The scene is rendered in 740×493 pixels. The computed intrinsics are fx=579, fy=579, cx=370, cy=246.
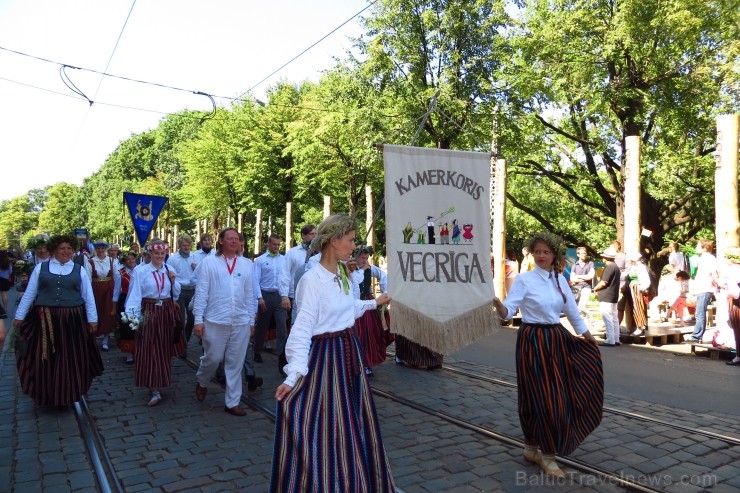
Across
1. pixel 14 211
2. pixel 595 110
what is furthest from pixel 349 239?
pixel 14 211

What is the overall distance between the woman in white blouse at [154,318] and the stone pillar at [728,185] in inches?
398

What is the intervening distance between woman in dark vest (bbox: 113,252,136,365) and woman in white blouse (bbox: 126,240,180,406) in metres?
2.03

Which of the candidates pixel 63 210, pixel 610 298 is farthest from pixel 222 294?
pixel 63 210

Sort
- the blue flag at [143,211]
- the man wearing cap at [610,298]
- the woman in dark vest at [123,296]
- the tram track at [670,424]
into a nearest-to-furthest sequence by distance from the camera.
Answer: the tram track at [670,424], the woman in dark vest at [123,296], the man wearing cap at [610,298], the blue flag at [143,211]

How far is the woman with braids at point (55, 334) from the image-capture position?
6215 mm

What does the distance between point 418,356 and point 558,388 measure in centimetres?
426

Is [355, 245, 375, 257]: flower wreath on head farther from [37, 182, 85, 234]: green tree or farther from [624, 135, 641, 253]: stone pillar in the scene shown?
[37, 182, 85, 234]: green tree

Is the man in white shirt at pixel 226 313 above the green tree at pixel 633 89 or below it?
below

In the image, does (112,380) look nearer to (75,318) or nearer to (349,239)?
(75,318)

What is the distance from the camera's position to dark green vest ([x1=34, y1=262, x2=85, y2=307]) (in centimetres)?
630

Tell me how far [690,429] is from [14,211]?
146149 millimetres

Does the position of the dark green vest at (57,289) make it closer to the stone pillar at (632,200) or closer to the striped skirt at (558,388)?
the striped skirt at (558,388)

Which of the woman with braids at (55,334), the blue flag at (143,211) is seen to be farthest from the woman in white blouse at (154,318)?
the blue flag at (143,211)

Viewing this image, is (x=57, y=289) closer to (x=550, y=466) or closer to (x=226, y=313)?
(x=226, y=313)
